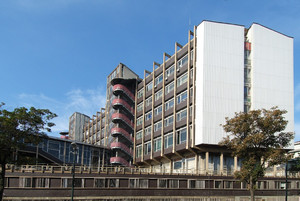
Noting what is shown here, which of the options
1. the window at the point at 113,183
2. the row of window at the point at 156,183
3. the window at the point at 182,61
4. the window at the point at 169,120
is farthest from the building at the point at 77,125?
the window at the point at 113,183

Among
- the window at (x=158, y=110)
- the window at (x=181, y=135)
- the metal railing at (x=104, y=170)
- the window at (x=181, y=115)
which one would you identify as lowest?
the metal railing at (x=104, y=170)

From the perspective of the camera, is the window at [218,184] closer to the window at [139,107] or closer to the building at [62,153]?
the building at [62,153]

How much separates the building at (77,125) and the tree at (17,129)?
89708 mm

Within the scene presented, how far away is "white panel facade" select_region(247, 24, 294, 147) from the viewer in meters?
68.9

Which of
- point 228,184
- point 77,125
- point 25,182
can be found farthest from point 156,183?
point 77,125

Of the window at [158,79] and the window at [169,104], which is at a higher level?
the window at [158,79]

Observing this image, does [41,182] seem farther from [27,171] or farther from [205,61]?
[205,61]

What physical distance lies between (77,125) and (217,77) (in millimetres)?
75026

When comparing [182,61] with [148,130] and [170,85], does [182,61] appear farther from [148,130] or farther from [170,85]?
[148,130]

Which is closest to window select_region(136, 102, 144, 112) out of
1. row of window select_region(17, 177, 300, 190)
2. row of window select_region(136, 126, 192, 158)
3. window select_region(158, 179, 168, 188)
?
row of window select_region(136, 126, 192, 158)

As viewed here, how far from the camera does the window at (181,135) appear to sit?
68781 mm

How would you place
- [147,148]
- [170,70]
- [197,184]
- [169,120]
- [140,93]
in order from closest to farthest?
[197,184] → [169,120] → [170,70] → [147,148] → [140,93]

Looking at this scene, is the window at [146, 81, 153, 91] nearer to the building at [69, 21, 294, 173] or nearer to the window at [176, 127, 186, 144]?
the building at [69, 21, 294, 173]

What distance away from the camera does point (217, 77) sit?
66188 mm
